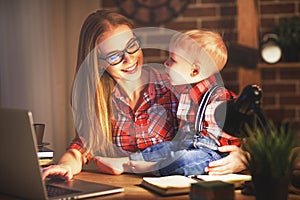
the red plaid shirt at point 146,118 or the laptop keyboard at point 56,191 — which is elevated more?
the red plaid shirt at point 146,118

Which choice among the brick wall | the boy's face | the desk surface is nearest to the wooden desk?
the desk surface

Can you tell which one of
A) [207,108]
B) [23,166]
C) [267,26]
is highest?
[267,26]

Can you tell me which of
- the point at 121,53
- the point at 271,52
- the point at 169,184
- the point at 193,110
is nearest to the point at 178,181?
the point at 169,184

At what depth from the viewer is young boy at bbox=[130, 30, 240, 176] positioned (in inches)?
73.4

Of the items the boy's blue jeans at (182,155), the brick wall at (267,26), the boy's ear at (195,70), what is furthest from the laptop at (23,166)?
the brick wall at (267,26)

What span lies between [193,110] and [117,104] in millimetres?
257

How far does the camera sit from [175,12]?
110 inches

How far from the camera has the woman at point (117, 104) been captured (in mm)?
1925

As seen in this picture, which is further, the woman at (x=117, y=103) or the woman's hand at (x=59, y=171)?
the woman at (x=117, y=103)

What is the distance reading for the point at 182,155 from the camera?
6.11 feet

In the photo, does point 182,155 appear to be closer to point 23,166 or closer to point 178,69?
point 178,69

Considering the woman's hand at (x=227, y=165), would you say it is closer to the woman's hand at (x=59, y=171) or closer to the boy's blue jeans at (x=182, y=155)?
the boy's blue jeans at (x=182, y=155)

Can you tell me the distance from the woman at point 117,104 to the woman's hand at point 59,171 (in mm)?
82

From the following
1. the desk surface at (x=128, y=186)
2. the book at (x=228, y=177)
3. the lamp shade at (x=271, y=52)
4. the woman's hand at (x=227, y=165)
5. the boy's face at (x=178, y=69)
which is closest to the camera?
the desk surface at (x=128, y=186)
